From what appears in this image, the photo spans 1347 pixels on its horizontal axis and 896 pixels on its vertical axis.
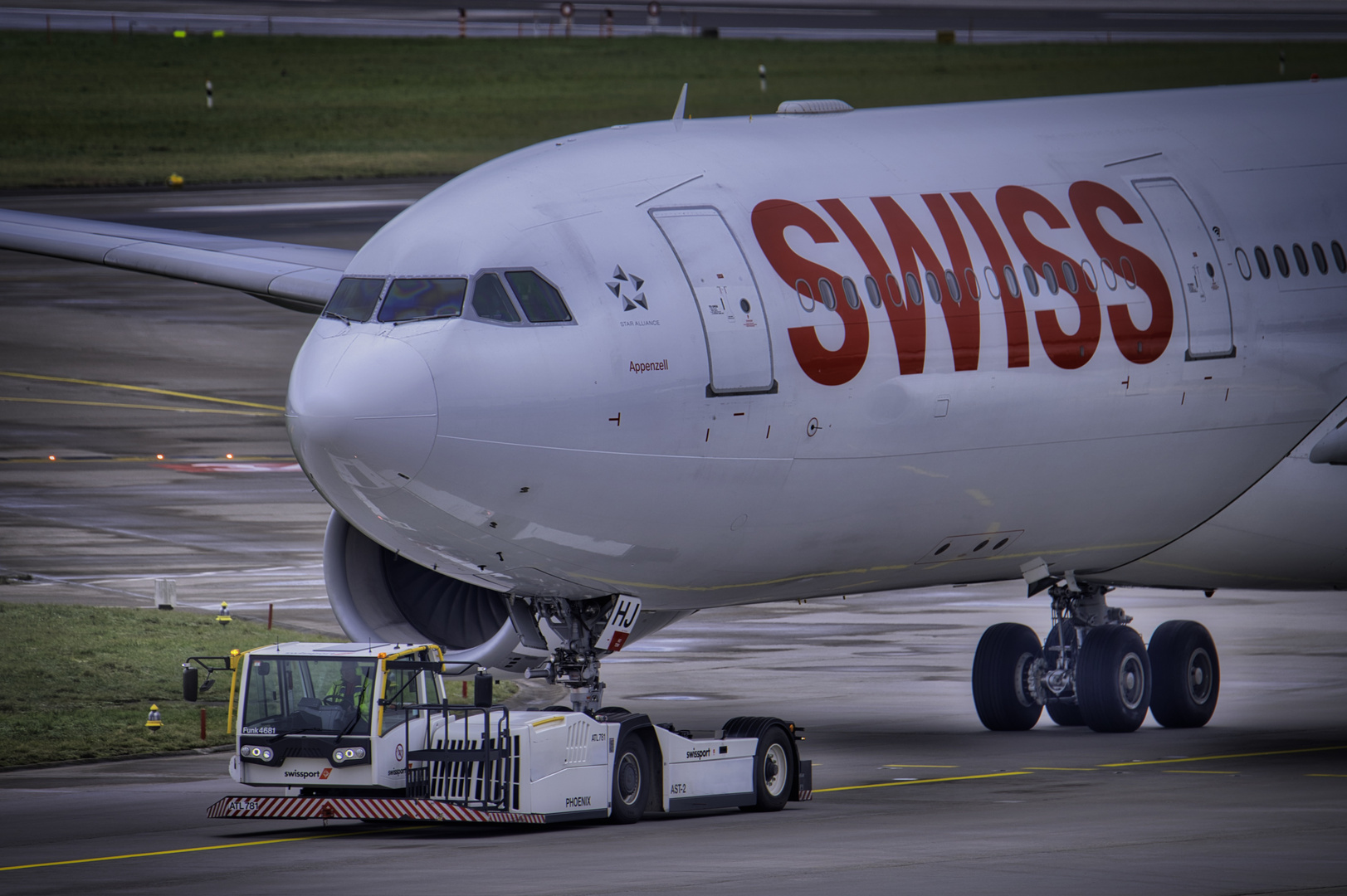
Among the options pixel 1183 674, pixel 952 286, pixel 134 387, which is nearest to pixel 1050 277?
pixel 952 286

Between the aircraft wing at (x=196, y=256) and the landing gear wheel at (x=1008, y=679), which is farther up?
the aircraft wing at (x=196, y=256)

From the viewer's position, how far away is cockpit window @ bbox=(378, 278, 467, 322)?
18203 millimetres

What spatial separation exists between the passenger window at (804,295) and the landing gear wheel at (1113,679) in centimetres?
696

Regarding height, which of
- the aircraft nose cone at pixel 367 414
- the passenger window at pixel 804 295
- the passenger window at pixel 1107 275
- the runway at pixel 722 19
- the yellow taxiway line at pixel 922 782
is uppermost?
the runway at pixel 722 19

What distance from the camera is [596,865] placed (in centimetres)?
1720

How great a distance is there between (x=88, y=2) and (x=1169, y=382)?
395 feet

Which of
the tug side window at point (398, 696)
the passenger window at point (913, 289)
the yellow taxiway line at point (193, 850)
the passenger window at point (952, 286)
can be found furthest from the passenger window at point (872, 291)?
the yellow taxiway line at point (193, 850)

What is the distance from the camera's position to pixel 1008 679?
25.8 meters

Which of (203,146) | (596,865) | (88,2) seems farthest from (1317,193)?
(88,2)

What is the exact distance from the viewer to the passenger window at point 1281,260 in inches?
923

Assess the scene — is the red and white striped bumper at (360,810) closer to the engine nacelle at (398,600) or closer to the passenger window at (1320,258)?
the engine nacelle at (398,600)

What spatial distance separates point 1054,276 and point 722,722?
7129mm

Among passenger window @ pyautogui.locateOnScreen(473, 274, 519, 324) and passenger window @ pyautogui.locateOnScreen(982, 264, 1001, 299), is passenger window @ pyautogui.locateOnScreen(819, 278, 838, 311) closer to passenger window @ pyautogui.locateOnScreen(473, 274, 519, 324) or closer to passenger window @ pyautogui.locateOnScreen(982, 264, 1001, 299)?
passenger window @ pyautogui.locateOnScreen(982, 264, 1001, 299)

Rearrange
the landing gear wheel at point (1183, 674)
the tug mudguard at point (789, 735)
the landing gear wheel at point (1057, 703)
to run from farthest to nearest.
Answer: the landing gear wheel at point (1183, 674), the landing gear wheel at point (1057, 703), the tug mudguard at point (789, 735)
